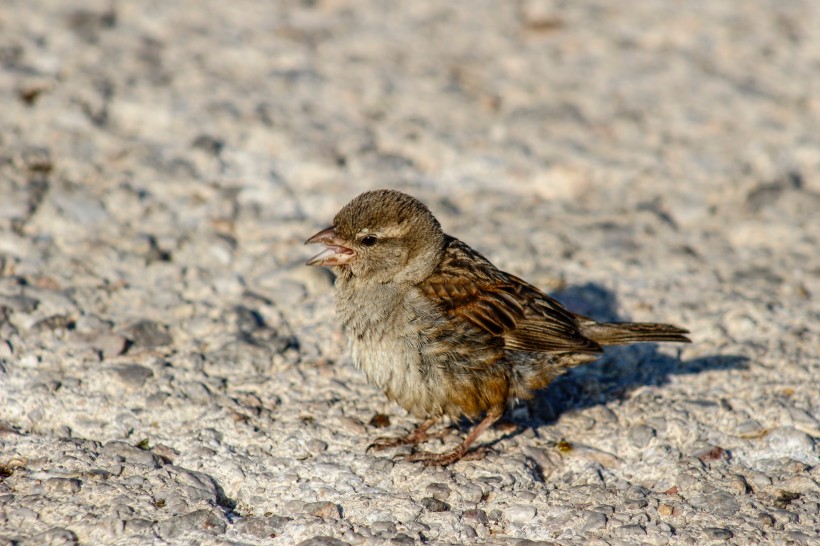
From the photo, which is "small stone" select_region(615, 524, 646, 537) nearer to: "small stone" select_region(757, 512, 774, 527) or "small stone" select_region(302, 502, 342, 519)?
"small stone" select_region(757, 512, 774, 527)

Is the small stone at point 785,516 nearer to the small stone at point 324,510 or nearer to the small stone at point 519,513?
the small stone at point 519,513

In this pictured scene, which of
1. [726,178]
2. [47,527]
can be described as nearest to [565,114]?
[726,178]

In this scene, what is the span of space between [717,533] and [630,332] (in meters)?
1.24

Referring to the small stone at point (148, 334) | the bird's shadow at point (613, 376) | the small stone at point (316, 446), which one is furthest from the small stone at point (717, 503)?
the small stone at point (148, 334)

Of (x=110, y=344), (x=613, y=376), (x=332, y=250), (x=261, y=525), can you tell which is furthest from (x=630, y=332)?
(x=110, y=344)

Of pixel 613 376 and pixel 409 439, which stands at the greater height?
pixel 613 376

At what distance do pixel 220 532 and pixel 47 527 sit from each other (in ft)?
2.10

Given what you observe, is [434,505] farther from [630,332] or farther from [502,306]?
[630,332]

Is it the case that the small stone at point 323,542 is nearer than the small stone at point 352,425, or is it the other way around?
the small stone at point 323,542

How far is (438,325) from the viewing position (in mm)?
4398

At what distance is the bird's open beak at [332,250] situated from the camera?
4.74 meters

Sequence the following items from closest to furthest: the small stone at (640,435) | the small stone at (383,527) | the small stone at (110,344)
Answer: the small stone at (383,527)
the small stone at (640,435)
the small stone at (110,344)

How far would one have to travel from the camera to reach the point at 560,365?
4578 millimetres

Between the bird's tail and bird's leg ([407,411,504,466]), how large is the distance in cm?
A: 68
